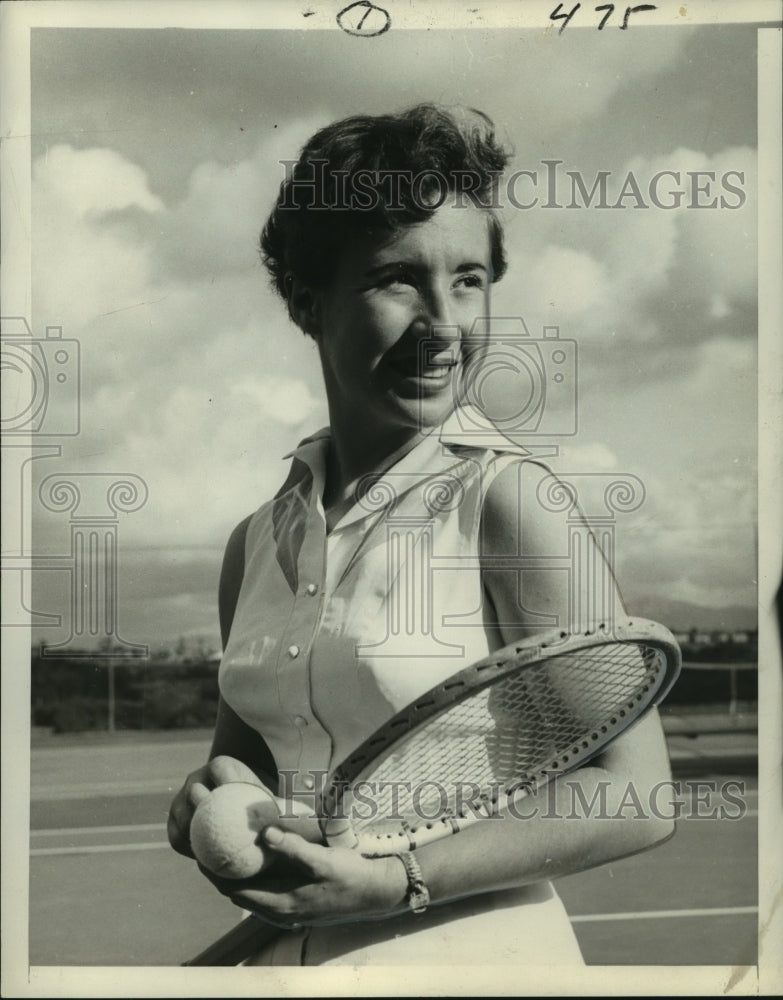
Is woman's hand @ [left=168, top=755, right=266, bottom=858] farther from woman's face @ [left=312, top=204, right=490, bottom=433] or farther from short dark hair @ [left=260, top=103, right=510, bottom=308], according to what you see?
short dark hair @ [left=260, top=103, right=510, bottom=308]

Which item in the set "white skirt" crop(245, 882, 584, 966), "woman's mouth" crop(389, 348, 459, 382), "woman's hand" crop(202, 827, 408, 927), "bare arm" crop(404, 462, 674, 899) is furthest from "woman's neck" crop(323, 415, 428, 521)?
"white skirt" crop(245, 882, 584, 966)

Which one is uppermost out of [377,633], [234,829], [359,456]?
[359,456]

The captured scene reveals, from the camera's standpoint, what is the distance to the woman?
2.35m

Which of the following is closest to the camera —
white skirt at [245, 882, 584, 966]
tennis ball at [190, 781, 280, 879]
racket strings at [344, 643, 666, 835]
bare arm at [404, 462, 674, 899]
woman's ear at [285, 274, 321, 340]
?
racket strings at [344, 643, 666, 835]

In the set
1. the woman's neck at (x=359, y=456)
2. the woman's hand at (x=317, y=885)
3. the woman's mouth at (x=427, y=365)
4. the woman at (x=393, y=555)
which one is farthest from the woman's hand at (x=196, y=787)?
the woman's mouth at (x=427, y=365)

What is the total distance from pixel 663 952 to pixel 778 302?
4.28 feet

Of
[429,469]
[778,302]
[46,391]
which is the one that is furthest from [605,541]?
[46,391]

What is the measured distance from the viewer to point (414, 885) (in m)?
2.29

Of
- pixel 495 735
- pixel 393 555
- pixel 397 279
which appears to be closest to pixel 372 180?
pixel 397 279

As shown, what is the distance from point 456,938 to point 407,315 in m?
1.18

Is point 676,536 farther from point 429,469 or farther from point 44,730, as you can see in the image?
point 44,730

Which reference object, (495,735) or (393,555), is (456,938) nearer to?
(495,735)

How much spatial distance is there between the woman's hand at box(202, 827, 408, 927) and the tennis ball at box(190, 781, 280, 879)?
0.04 metres

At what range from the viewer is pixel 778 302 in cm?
261
